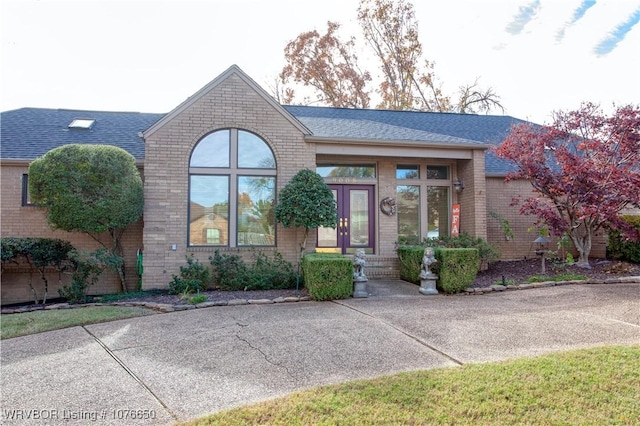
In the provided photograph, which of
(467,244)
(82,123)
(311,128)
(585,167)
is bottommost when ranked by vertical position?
(467,244)

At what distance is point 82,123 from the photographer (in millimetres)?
11977

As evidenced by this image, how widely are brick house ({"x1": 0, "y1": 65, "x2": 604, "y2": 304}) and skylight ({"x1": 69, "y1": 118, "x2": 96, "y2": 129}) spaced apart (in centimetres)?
14

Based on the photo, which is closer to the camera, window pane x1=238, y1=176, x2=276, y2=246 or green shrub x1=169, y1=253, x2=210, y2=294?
green shrub x1=169, y1=253, x2=210, y2=294

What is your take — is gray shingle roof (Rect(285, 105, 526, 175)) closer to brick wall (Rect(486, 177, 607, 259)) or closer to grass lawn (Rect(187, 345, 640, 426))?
brick wall (Rect(486, 177, 607, 259))

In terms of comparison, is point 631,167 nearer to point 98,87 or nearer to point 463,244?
point 463,244

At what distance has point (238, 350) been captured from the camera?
448cm

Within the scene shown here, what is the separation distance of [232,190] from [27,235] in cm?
525

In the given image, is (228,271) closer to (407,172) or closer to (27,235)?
(27,235)

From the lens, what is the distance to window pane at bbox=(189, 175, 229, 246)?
905 centimetres

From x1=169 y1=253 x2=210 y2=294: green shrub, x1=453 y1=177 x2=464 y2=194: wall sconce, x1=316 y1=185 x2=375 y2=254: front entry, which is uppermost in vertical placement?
x1=453 y1=177 x2=464 y2=194: wall sconce

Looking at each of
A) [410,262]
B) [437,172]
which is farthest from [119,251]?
[437,172]

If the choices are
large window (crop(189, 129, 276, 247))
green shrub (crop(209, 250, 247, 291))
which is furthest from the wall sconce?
green shrub (crop(209, 250, 247, 291))

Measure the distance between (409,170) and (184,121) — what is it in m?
6.23

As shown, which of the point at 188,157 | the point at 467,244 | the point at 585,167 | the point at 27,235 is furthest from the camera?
the point at 467,244
